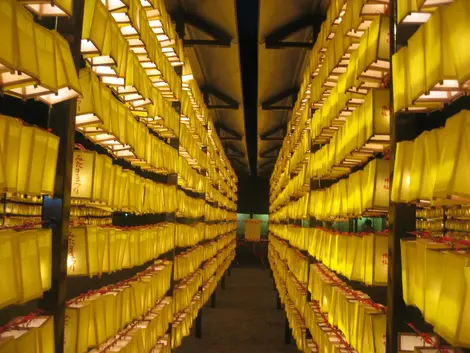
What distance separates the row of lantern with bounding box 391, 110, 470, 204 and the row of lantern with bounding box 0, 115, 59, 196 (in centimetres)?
187

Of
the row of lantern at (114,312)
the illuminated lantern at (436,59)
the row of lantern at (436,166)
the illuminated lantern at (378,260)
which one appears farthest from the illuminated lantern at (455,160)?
the row of lantern at (114,312)

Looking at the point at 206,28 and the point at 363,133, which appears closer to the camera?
the point at 363,133

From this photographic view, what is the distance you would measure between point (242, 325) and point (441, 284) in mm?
9715

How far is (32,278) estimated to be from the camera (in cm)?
254

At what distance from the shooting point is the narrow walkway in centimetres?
962

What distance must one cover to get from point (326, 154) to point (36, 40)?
11.8 feet

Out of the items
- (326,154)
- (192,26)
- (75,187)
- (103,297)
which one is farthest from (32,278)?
(192,26)

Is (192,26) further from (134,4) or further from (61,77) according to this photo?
(61,77)

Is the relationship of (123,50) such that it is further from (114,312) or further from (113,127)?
(114,312)

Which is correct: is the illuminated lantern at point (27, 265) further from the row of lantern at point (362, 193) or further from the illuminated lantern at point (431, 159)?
the row of lantern at point (362, 193)

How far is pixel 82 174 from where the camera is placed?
340 cm

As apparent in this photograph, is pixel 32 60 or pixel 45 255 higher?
pixel 32 60

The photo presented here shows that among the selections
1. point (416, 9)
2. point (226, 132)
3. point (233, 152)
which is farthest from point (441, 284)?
point (233, 152)

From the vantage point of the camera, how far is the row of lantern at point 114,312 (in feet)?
10.8
